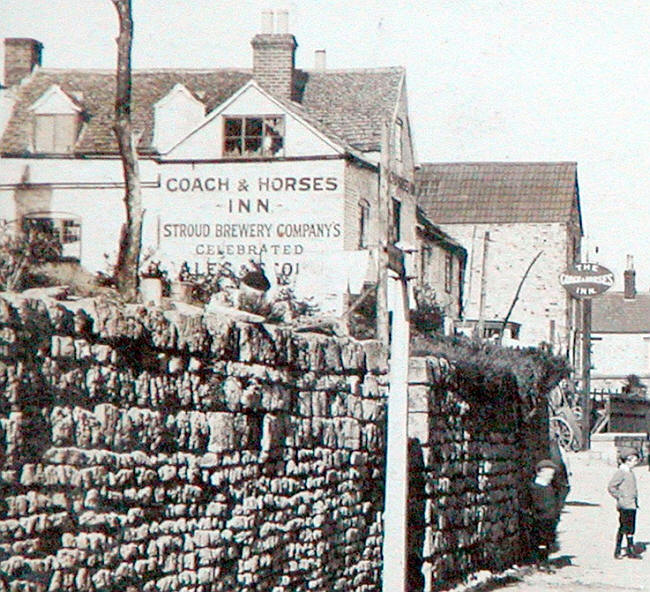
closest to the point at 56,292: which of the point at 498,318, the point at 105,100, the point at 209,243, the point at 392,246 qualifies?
the point at 392,246

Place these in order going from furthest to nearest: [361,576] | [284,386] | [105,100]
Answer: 1. [105,100]
2. [361,576]
3. [284,386]

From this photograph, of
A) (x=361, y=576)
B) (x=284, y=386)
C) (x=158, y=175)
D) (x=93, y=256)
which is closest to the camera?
(x=284, y=386)

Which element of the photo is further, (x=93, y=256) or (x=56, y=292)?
(x=93, y=256)

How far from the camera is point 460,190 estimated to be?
3509 centimetres

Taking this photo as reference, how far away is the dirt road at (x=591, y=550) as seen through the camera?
37.6 ft

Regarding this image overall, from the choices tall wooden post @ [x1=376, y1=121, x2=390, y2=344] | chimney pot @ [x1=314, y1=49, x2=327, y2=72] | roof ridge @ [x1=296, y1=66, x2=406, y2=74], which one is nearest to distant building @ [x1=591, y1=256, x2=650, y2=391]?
chimney pot @ [x1=314, y1=49, x2=327, y2=72]

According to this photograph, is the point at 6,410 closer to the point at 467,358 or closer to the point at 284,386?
the point at 284,386

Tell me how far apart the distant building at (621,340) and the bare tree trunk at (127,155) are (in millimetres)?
45459

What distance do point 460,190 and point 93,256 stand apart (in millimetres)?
26261

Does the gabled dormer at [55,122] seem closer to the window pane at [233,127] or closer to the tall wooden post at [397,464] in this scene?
the tall wooden post at [397,464]

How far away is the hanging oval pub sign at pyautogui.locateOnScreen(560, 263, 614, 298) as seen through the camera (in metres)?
24.4

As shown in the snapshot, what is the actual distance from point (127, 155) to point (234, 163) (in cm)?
997

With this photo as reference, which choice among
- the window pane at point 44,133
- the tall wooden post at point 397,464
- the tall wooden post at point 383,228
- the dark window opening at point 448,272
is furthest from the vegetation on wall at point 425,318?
the dark window opening at point 448,272

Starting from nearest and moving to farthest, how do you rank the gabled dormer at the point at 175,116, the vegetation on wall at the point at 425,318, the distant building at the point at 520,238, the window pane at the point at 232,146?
the vegetation on wall at the point at 425,318 < the gabled dormer at the point at 175,116 < the window pane at the point at 232,146 < the distant building at the point at 520,238
